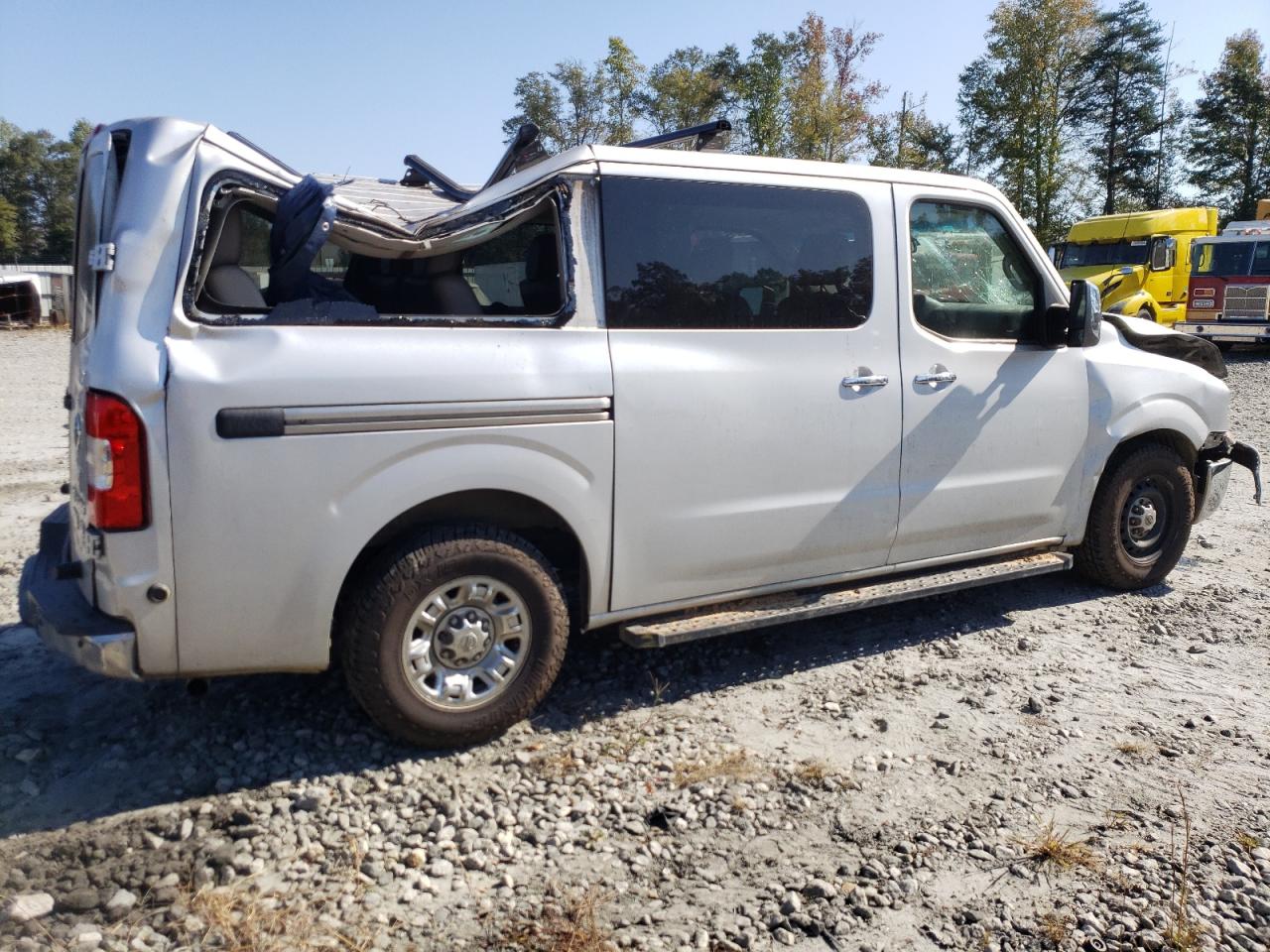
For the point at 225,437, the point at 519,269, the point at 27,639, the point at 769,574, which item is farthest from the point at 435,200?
the point at 27,639

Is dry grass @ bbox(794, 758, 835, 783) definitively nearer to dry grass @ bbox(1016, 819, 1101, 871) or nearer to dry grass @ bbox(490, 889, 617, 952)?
dry grass @ bbox(1016, 819, 1101, 871)

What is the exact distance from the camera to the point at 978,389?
15.5ft

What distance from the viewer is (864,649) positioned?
16.0ft

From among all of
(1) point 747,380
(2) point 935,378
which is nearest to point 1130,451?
(2) point 935,378

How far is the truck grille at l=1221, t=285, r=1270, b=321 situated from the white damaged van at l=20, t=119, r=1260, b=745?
19225 mm

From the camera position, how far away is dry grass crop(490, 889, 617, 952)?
268cm

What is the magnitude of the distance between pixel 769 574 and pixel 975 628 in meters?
1.47

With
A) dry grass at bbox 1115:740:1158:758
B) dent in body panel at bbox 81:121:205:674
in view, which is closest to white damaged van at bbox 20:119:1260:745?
dent in body panel at bbox 81:121:205:674

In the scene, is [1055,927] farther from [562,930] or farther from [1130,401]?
[1130,401]

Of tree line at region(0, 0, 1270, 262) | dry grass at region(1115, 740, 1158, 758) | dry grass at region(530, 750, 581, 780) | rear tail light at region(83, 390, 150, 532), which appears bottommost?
dry grass at region(1115, 740, 1158, 758)

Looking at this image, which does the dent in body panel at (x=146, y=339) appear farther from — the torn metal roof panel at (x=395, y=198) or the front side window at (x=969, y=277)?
the front side window at (x=969, y=277)

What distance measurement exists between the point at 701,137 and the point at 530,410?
178cm

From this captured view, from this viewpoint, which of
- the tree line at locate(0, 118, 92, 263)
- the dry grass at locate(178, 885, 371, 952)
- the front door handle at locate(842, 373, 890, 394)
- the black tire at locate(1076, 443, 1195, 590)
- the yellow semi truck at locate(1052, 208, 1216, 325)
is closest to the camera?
the dry grass at locate(178, 885, 371, 952)

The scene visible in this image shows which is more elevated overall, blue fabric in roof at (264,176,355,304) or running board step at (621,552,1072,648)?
blue fabric in roof at (264,176,355,304)
